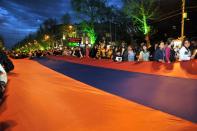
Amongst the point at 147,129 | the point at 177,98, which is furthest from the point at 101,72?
the point at 147,129

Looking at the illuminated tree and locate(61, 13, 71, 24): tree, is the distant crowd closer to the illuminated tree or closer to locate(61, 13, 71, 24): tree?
the illuminated tree

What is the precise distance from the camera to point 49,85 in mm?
15617

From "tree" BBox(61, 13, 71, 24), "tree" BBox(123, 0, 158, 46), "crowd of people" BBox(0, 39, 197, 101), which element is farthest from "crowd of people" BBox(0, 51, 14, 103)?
"tree" BBox(61, 13, 71, 24)

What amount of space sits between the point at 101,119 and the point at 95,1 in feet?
215

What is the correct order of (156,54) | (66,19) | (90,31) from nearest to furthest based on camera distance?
(156,54) → (90,31) → (66,19)

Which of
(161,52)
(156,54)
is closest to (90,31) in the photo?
(156,54)

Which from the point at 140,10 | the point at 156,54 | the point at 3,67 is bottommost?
the point at 3,67

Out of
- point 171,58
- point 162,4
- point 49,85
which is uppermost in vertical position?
point 162,4

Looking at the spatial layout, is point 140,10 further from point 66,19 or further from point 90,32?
point 66,19

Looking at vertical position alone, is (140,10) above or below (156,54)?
above

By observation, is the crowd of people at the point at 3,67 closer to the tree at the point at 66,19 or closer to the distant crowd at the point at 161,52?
the distant crowd at the point at 161,52

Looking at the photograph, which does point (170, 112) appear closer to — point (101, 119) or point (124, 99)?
point (101, 119)

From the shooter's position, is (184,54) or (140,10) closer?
(184,54)

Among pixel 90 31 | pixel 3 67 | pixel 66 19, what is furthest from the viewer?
pixel 66 19
